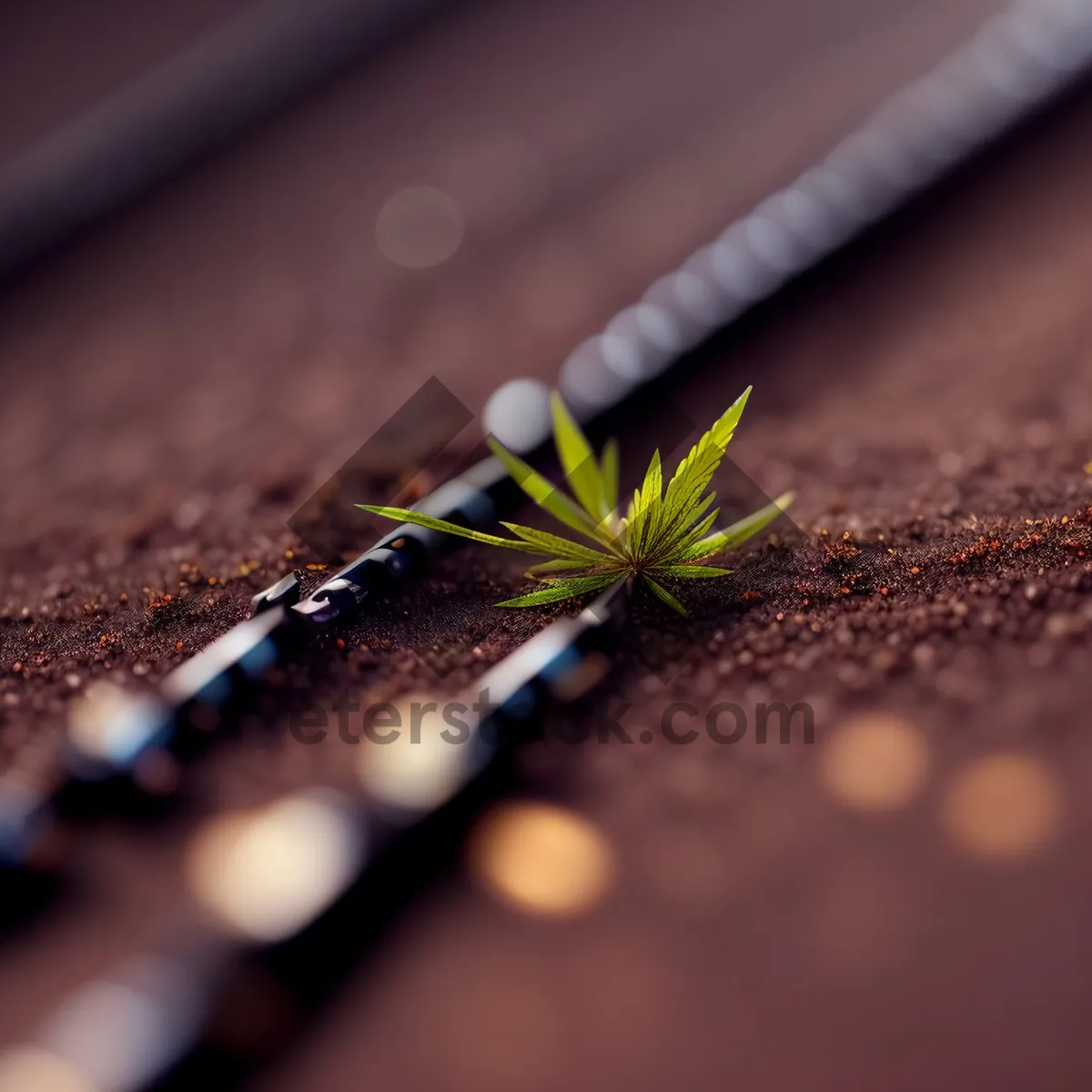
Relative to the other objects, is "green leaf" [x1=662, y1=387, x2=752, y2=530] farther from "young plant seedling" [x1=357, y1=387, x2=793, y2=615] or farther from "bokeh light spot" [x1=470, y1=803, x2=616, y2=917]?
"bokeh light spot" [x1=470, y1=803, x2=616, y2=917]

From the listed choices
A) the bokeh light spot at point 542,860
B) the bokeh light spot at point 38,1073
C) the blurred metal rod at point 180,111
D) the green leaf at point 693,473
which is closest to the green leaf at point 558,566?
the green leaf at point 693,473

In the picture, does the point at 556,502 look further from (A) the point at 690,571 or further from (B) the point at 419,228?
(B) the point at 419,228

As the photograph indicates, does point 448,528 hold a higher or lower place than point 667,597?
higher

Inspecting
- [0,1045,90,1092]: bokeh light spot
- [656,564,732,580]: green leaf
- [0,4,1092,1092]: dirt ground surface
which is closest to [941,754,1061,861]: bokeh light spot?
[0,4,1092,1092]: dirt ground surface

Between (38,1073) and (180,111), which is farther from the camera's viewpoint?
(180,111)

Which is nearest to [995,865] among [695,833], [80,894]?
[695,833]

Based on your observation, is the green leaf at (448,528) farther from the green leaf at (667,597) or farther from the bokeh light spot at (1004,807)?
the bokeh light spot at (1004,807)

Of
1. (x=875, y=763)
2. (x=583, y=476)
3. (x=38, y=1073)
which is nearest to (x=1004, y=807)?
(x=875, y=763)

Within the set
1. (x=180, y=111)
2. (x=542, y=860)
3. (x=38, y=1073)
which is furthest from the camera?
(x=180, y=111)
